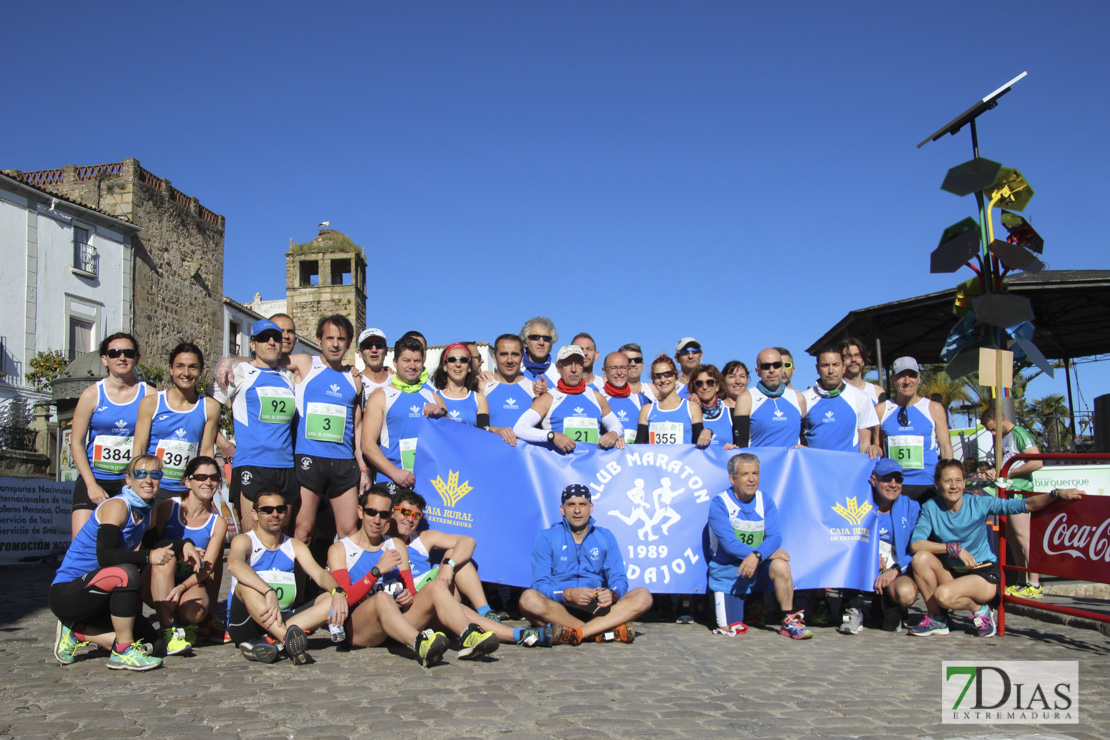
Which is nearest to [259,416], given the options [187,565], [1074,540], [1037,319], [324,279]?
[187,565]

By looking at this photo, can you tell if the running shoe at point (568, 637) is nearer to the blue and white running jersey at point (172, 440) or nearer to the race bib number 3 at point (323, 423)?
the race bib number 3 at point (323, 423)

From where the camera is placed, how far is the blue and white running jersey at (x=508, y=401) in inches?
283

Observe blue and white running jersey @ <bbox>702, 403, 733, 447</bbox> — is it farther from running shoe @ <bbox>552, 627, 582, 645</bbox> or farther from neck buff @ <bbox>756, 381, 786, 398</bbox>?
running shoe @ <bbox>552, 627, 582, 645</bbox>

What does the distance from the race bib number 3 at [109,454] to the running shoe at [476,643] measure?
2.74 metres

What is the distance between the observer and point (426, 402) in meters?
6.71

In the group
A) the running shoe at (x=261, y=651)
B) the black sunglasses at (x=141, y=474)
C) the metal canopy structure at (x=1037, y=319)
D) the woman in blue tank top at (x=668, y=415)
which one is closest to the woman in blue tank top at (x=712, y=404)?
the woman in blue tank top at (x=668, y=415)

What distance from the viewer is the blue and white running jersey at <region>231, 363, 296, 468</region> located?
612 cm

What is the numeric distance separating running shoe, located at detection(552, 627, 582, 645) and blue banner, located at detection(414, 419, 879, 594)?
902 millimetres

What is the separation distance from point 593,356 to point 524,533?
8.61 feet

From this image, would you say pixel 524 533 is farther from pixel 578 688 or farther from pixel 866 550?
pixel 866 550

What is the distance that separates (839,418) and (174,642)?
540cm

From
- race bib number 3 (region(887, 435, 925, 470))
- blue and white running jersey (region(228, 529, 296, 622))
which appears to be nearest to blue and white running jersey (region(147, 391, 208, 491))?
blue and white running jersey (region(228, 529, 296, 622))

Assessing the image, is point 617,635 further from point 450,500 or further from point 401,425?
point 401,425

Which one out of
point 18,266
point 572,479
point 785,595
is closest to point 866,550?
point 785,595
